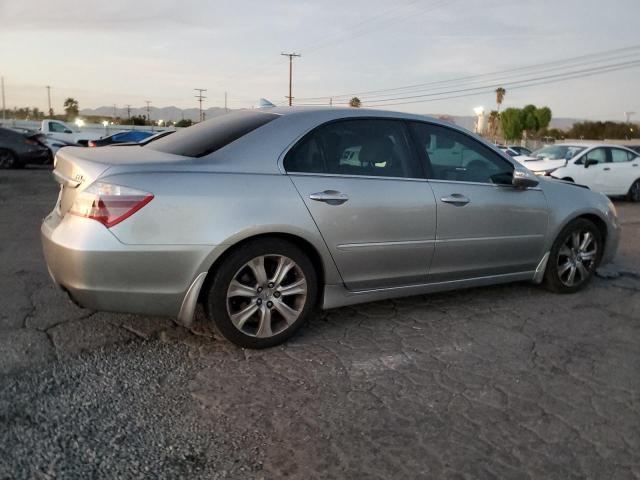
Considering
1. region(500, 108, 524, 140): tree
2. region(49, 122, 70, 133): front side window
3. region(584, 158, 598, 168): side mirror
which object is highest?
region(500, 108, 524, 140): tree

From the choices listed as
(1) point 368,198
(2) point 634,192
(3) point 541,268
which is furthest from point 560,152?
(1) point 368,198

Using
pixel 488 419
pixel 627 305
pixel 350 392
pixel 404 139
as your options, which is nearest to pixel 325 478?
pixel 350 392

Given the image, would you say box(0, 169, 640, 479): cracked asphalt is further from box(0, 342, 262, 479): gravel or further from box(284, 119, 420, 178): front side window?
box(284, 119, 420, 178): front side window

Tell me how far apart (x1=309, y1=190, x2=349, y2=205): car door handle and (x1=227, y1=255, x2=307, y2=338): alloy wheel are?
0.44m

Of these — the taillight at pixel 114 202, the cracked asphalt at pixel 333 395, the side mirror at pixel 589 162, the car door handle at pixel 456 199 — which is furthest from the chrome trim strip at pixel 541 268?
the side mirror at pixel 589 162

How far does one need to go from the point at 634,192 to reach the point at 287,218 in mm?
14050

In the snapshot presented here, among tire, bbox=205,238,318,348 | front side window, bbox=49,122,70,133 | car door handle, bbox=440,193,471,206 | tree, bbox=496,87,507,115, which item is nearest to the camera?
tire, bbox=205,238,318,348

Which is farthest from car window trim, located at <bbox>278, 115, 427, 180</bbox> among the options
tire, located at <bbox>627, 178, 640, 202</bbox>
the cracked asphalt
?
tire, located at <bbox>627, 178, 640, 202</bbox>

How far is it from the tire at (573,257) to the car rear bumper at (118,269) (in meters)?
3.26

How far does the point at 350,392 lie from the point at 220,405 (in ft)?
2.35

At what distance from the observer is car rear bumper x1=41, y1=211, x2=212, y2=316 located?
305cm

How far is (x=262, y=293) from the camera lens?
347cm

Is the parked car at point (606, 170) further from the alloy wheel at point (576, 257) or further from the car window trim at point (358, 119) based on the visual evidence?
the car window trim at point (358, 119)

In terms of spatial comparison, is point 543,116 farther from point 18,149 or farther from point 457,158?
point 457,158
